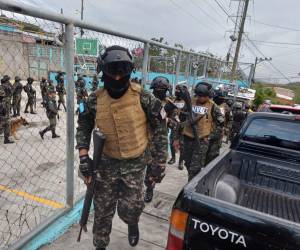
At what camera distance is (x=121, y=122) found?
239 cm

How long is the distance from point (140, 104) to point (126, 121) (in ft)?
0.64

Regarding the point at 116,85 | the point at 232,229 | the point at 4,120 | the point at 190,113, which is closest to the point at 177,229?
the point at 232,229

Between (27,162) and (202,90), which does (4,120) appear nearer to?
(27,162)

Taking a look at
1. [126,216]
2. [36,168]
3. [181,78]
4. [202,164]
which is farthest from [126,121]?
[181,78]

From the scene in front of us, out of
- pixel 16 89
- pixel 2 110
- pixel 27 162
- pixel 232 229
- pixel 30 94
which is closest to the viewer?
pixel 232 229

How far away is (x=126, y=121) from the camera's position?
2400 millimetres

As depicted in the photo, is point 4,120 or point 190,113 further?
point 4,120

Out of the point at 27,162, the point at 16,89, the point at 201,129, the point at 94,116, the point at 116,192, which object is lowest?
the point at 27,162

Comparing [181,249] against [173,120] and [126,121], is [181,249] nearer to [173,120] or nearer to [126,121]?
[126,121]

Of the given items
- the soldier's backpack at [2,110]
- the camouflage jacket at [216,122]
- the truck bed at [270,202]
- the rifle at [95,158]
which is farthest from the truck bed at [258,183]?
the soldier's backpack at [2,110]

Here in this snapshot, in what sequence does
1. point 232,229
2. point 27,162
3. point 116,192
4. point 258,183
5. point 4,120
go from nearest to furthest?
point 232,229 < point 116,192 < point 258,183 < point 27,162 < point 4,120

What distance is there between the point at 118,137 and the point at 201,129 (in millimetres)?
2006

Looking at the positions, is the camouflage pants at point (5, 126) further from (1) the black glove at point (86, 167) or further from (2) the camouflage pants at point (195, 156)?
(1) the black glove at point (86, 167)

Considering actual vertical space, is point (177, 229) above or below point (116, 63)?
below
